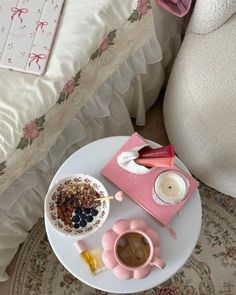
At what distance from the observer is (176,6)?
1418 mm

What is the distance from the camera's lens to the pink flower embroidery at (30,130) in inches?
44.9

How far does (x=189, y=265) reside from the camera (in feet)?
5.13

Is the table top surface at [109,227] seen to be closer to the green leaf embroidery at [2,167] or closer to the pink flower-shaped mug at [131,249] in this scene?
the pink flower-shaped mug at [131,249]

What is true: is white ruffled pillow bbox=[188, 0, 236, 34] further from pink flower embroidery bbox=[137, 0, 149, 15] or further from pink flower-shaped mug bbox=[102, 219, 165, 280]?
pink flower-shaped mug bbox=[102, 219, 165, 280]

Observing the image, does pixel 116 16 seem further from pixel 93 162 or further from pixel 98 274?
pixel 98 274

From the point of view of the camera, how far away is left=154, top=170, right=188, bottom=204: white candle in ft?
3.82

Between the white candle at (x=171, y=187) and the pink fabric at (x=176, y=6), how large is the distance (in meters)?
0.52

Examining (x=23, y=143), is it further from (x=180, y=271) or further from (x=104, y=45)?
(x=180, y=271)

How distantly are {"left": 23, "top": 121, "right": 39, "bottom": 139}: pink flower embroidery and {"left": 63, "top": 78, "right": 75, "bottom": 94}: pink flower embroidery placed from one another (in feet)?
0.39

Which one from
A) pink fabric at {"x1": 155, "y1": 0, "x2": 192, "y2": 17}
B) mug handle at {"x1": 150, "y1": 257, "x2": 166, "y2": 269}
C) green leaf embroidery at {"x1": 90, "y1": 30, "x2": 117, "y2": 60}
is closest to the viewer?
mug handle at {"x1": 150, "y1": 257, "x2": 166, "y2": 269}

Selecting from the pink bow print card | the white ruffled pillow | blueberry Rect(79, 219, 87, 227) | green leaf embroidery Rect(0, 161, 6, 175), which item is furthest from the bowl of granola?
the white ruffled pillow

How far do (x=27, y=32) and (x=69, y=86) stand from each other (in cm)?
18

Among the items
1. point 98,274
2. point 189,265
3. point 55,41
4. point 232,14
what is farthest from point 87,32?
point 189,265

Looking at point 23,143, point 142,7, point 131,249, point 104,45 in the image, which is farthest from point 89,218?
point 142,7
